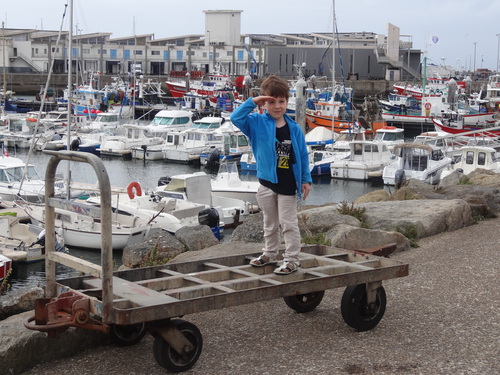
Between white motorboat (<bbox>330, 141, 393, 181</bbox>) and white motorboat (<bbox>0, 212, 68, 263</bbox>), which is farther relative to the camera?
white motorboat (<bbox>330, 141, 393, 181</bbox>)

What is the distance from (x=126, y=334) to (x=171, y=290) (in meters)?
0.62

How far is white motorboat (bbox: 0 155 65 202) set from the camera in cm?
2528

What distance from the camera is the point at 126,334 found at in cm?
627

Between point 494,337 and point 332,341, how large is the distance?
4.48 feet

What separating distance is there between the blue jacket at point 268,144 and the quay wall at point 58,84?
81.7m

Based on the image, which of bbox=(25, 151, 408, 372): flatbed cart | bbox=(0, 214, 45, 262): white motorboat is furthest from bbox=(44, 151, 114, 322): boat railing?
bbox=(0, 214, 45, 262): white motorboat

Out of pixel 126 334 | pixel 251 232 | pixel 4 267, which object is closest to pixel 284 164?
pixel 126 334

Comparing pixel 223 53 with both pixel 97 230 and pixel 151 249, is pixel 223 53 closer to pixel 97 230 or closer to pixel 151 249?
pixel 97 230

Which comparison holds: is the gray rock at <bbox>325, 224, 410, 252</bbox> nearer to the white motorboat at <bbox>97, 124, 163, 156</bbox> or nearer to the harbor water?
the harbor water

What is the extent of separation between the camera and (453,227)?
11.4m

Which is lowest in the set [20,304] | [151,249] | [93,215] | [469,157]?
[469,157]

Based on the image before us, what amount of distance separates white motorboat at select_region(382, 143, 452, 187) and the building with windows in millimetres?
60413

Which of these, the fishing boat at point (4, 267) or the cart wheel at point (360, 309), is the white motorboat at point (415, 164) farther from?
the cart wheel at point (360, 309)

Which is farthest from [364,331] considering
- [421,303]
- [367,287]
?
[421,303]
